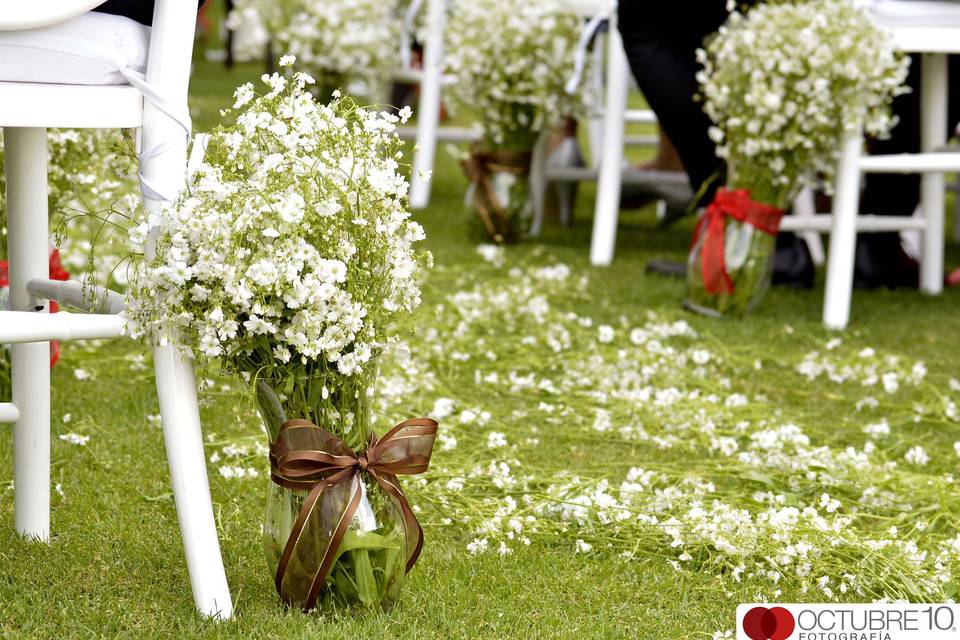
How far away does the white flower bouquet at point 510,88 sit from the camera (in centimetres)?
397

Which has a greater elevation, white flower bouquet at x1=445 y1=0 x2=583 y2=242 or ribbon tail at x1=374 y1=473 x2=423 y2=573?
white flower bouquet at x1=445 y1=0 x2=583 y2=242

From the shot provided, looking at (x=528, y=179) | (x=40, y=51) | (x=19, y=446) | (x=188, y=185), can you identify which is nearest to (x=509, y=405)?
(x=19, y=446)

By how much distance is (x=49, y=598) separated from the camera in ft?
4.96

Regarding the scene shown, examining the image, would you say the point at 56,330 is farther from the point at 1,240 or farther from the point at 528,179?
the point at 528,179

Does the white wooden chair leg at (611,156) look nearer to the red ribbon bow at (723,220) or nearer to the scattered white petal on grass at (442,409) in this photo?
the red ribbon bow at (723,220)

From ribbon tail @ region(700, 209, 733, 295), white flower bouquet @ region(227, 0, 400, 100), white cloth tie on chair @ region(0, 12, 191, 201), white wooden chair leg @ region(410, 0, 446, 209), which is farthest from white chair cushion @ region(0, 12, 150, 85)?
white wooden chair leg @ region(410, 0, 446, 209)

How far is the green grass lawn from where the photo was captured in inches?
60.2

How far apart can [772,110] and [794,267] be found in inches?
34.2

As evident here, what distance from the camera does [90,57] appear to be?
1.29 meters

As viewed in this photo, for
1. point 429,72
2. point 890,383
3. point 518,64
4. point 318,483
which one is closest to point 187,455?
point 318,483

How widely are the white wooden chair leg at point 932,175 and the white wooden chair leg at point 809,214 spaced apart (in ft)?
1.08

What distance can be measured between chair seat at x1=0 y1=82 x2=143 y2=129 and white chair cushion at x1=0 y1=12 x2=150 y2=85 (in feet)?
0.03

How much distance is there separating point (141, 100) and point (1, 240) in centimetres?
111

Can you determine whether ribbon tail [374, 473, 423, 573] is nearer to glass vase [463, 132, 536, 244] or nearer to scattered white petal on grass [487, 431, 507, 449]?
scattered white petal on grass [487, 431, 507, 449]
